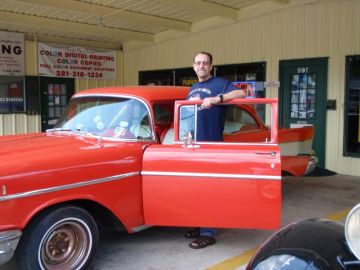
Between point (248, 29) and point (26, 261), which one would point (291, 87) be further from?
point (26, 261)

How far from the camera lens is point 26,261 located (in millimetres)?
3271

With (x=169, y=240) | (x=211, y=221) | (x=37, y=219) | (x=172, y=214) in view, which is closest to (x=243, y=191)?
(x=211, y=221)

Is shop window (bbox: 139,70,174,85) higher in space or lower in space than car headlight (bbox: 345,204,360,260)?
higher

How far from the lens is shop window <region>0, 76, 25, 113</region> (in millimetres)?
11055

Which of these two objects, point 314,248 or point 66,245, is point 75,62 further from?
point 314,248

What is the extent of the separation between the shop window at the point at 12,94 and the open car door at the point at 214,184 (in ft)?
27.4

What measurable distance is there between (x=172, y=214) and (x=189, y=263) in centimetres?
51

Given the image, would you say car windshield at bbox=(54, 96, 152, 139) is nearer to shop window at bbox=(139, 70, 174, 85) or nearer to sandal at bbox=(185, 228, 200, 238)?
sandal at bbox=(185, 228, 200, 238)

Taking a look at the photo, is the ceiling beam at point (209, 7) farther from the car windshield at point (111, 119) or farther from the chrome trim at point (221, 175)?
the chrome trim at point (221, 175)

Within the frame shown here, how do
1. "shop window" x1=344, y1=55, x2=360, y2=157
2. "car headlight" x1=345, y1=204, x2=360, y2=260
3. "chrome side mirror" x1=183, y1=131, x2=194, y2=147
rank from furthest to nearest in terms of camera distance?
"shop window" x1=344, y1=55, x2=360, y2=157
"chrome side mirror" x1=183, y1=131, x2=194, y2=147
"car headlight" x1=345, y1=204, x2=360, y2=260

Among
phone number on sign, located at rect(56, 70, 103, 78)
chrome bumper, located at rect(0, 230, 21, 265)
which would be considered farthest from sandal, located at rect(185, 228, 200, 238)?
phone number on sign, located at rect(56, 70, 103, 78)

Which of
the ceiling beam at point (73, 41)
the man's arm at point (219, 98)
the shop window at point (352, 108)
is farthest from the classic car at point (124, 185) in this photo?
the ceiling beam at point (73, 41)

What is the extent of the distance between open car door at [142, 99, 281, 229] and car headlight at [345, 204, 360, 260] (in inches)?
66.0

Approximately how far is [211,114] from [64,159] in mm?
1569
